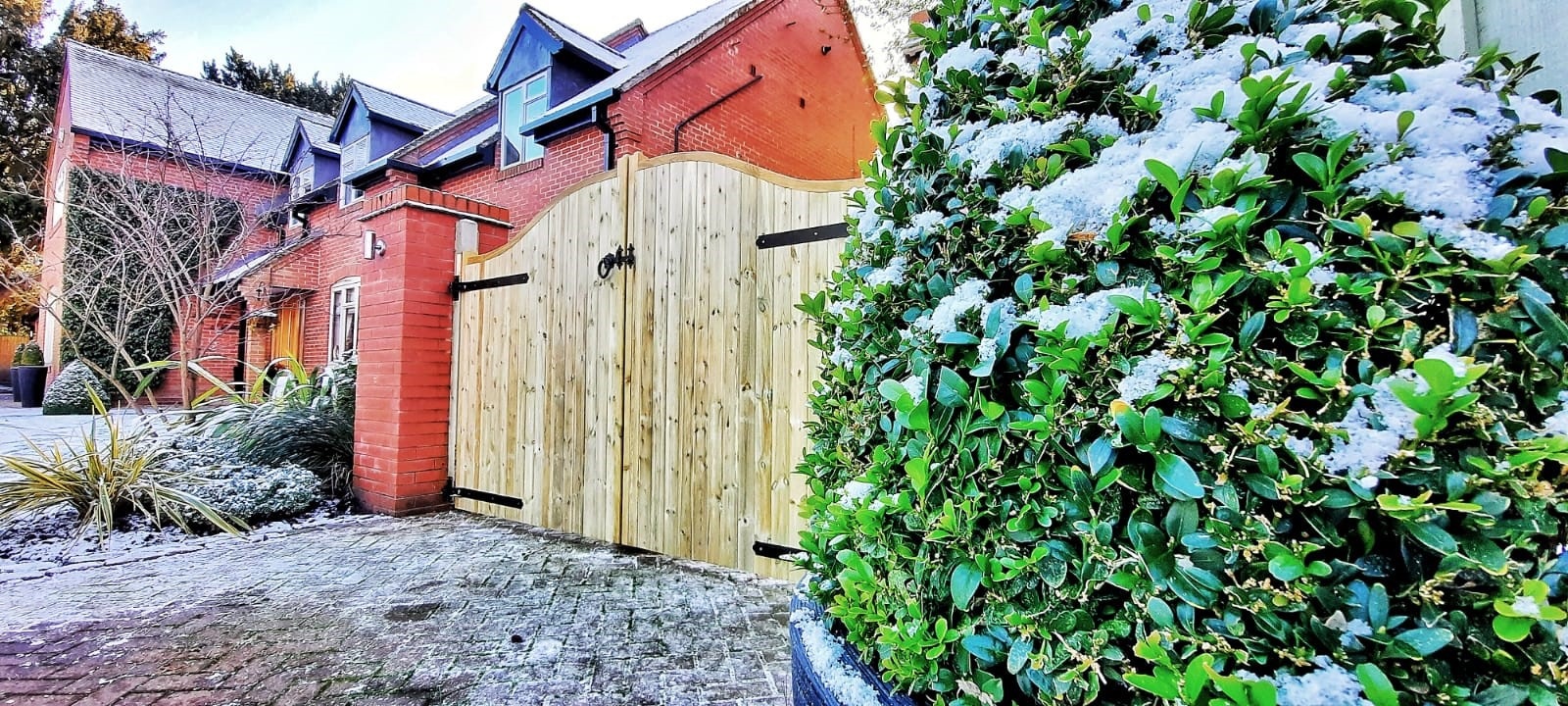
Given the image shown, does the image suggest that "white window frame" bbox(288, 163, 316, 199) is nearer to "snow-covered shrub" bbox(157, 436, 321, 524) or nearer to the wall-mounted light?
"snow-covered shrub" bbox(157, 436, 321, 524)

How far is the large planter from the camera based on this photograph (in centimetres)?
98

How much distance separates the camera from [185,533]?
133 inches

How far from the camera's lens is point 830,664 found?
108cm

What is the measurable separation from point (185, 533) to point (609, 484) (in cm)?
243

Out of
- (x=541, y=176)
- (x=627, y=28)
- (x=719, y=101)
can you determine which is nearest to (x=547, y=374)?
(x=541, y=176)

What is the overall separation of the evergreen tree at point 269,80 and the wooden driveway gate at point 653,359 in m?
23.4

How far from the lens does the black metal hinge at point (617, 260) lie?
323 cm

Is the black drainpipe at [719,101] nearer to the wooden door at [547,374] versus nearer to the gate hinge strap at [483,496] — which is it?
the wooden door at [547,374]

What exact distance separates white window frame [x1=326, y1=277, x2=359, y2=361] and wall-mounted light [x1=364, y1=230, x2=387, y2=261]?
25.5ft

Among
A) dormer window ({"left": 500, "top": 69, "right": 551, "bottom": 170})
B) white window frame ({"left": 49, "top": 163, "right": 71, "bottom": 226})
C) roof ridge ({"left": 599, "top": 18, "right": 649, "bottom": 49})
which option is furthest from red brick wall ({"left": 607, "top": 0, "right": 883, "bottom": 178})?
white window frame ({"left": 49, "top": 163, "right": 71, "bottom": 226})

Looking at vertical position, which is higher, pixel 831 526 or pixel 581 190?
pixel 581 190

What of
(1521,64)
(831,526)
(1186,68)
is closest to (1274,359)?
(1186,68)

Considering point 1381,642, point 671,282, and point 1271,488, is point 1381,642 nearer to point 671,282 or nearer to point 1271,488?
point 1271,488

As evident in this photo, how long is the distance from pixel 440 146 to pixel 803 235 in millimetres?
10086
